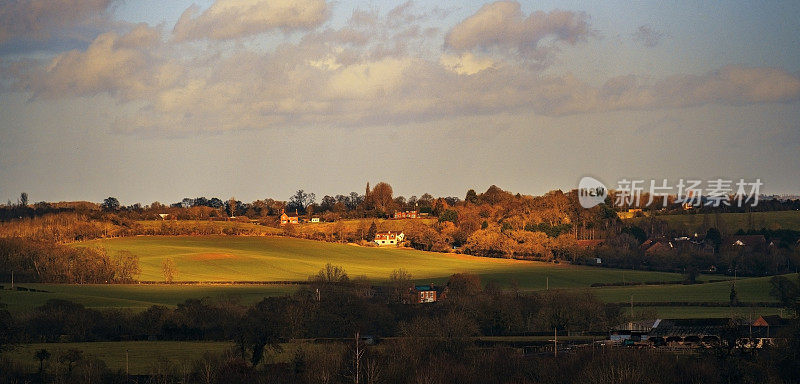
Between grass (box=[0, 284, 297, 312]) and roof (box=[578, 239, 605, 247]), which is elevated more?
roof (box=[578, 239, 605, 247])

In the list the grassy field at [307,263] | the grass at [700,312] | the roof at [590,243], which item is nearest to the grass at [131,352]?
the grass at [700,312]

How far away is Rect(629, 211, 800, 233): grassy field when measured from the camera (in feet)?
510

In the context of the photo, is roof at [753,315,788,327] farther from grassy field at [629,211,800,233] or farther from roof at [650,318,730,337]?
grassy field at [629,211,800,233]

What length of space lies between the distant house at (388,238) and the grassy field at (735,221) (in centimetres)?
3601

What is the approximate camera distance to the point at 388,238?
172m

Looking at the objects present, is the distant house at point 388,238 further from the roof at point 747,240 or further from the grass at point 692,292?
the grass at point 692,292

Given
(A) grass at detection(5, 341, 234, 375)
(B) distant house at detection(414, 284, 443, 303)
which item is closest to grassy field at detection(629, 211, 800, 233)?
(B) distant house at detection(414, 284, 443, 303)

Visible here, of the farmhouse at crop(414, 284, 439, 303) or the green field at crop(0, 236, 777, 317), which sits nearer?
the green field at crop(0, 236, 777, 317)

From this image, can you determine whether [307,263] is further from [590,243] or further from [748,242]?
[748,242]

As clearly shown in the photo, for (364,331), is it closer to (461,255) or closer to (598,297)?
(598,297)

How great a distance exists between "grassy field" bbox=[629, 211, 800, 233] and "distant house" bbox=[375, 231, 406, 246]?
36014mm

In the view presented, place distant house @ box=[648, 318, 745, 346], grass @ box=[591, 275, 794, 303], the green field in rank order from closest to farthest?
distant house @ box=[648, 318, 745, 346] < the green field < grass @ box=[591, 275, 794, 303]

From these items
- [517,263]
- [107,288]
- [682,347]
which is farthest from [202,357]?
[517,263]

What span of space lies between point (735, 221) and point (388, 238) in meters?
52.9
